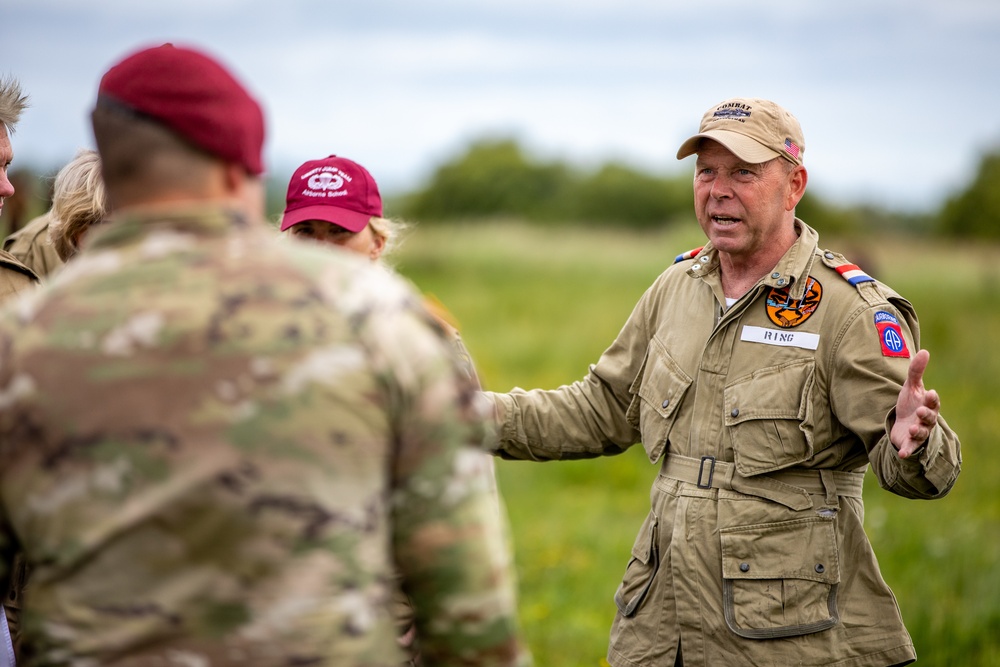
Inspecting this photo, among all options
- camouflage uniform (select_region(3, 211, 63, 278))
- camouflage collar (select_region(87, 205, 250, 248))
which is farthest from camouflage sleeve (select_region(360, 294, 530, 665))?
camouflage uniform (select_region(3, 211, 63, 278))

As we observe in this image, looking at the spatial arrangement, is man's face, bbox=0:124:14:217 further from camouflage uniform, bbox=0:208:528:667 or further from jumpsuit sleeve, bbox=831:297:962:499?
jumpsuit sleeve, bbox=831:297:962:499

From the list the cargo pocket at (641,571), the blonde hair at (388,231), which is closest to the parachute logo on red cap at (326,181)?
the blonde hair at (388,231)

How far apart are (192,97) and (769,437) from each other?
6.62 feet

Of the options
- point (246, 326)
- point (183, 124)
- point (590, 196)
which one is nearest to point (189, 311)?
point (246, 326)

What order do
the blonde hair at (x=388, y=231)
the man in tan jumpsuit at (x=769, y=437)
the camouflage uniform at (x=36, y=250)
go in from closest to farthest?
the man in tan jumpsuit at (x=769, y=437), the blonde hair at (x=388, y=231), the camouflage uniform at (x=36, y=250)

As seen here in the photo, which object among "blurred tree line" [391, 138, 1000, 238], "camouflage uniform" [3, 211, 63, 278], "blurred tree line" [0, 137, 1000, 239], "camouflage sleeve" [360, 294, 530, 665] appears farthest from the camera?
"blurred tree line" [391, 138, 1000, 238]

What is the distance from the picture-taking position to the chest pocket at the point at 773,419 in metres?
3.07

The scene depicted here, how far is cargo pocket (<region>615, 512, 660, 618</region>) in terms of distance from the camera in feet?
10.8

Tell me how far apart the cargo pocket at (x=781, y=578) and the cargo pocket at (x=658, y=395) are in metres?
0.40

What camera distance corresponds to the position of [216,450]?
1670mm

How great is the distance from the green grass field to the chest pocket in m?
1.55

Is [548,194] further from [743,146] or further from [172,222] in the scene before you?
[172,222]

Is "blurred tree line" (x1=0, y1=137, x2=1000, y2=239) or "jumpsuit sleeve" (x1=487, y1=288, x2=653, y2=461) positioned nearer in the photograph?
"jumpsuit sleeve" (x1=487, y1=288, x2=653, y2=461)

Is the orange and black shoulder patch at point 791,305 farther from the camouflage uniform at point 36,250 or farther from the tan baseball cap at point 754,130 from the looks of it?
the camouflage uniform at point 36,250
